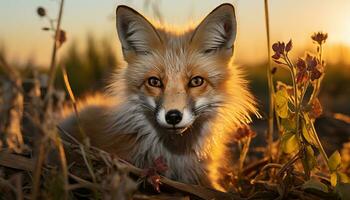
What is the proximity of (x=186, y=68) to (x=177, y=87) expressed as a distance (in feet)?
0.62

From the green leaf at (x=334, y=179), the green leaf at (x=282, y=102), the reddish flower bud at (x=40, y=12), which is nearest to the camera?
the reddish flower bud at (x=40, y=12)

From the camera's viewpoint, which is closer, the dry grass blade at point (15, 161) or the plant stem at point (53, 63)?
the plant stem at point (53, 63)

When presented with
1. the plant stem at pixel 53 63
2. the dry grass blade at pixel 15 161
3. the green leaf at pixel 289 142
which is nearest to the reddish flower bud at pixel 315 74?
the green leaf at pixel 289 142

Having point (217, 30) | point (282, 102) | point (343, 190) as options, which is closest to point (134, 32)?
point (217, 30)

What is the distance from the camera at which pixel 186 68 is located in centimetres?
343

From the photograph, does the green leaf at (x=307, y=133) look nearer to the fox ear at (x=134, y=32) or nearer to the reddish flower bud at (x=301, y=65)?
the reddish flower bud at (x=301, y=65)

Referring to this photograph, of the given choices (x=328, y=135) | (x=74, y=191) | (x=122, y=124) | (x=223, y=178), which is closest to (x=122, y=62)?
(x=122, y=124)

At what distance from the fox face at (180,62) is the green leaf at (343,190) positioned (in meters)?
0.91

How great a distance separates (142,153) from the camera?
11.5 ft

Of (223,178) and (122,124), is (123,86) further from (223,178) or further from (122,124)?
(223,178)

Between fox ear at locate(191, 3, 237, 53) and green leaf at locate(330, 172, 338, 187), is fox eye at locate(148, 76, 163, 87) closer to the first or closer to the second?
fox ear at locate(191, 3, 237, 53)

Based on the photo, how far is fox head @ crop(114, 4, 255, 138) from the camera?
3375mm

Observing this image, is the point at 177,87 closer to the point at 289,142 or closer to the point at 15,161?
the point at 289,142

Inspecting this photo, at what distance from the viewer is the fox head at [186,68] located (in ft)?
11.1
